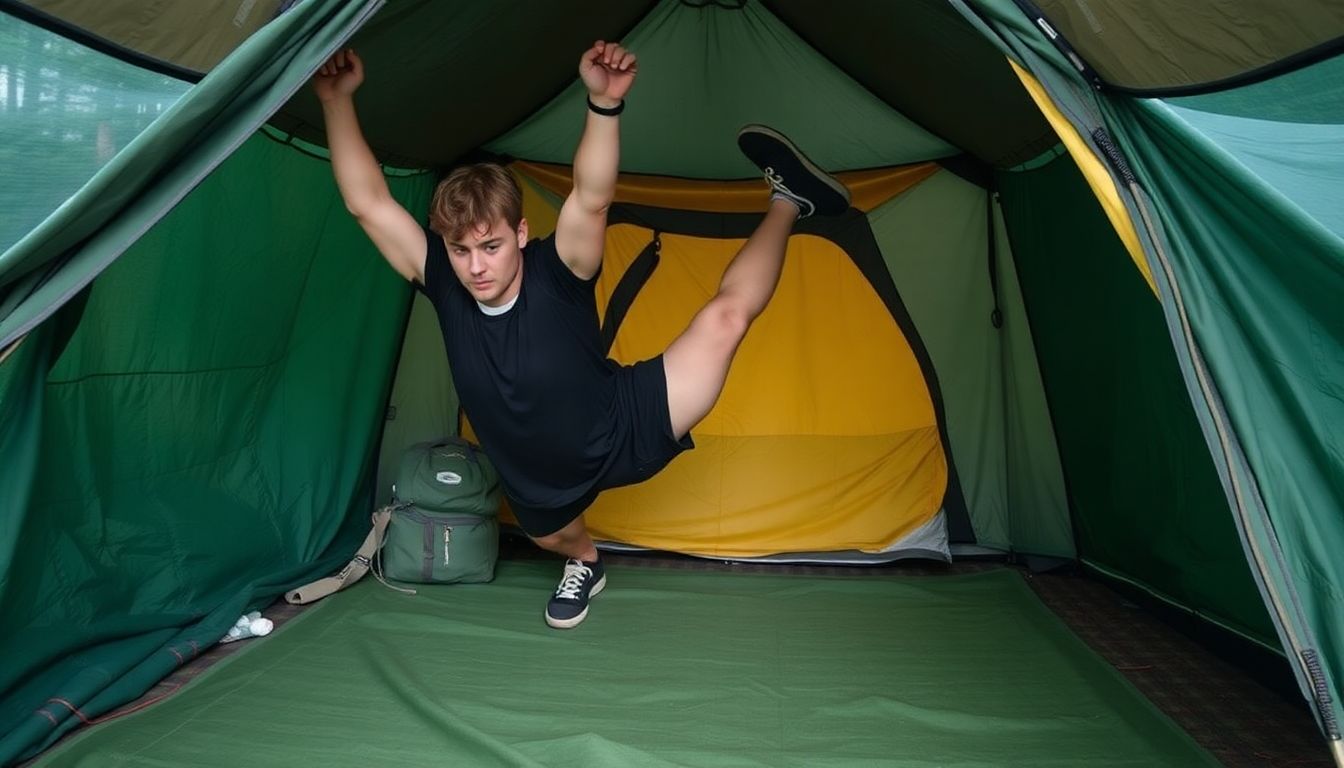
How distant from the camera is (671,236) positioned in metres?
3.58

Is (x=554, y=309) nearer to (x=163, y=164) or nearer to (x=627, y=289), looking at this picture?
(x=163, y=164)

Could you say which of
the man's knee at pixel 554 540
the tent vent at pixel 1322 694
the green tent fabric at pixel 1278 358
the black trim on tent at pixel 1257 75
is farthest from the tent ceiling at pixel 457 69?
the tent vent at pixel 1322 694

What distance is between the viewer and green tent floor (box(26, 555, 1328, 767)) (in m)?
2.04

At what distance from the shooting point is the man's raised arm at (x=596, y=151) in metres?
2.01

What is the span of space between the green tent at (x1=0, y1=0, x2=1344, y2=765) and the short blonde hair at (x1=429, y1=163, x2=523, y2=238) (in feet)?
1.22

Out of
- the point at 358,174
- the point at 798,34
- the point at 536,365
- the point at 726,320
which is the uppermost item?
the point at 798,34

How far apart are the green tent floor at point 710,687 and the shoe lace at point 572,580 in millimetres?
104

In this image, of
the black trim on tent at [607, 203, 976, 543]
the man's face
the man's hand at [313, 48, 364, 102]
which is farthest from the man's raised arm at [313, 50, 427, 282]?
the black trim on tent at [607, 203, 976, 543]

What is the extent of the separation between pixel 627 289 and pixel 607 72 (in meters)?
1.59

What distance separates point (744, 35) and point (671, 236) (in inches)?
28.6

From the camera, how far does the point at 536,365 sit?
2365 mm

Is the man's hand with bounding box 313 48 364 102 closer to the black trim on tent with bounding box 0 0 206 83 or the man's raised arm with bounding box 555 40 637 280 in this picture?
the black trim on tent with bounding box 0 0 206 83

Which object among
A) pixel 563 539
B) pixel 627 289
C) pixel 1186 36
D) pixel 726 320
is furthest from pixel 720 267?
pixel 1186 36

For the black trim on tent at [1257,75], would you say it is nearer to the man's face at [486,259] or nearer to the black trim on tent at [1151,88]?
the black trim on tent at [1151,88]
